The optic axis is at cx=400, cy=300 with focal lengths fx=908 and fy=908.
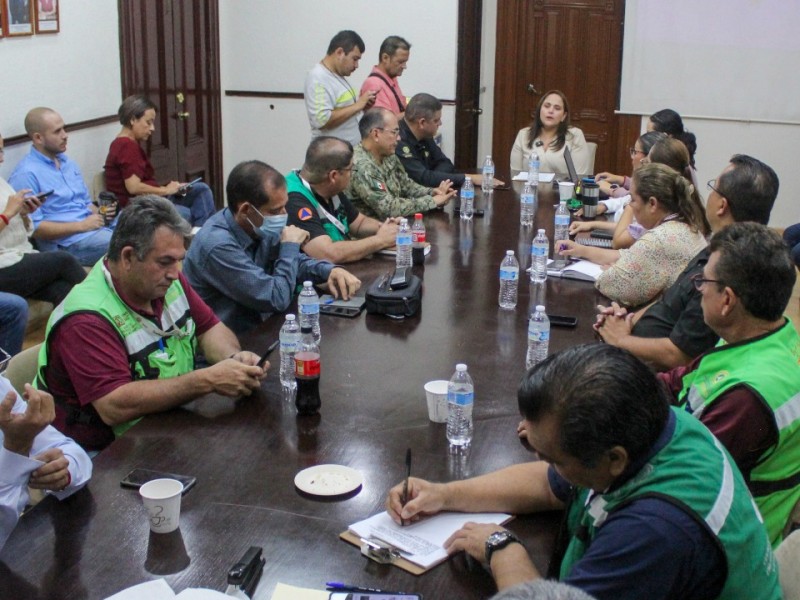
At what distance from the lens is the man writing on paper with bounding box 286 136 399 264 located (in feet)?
12.8

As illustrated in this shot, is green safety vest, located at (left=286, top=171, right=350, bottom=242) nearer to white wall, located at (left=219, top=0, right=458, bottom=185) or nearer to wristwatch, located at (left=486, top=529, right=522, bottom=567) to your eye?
wristwatch, located at (left=486, top=529, right=522, bottom=567)

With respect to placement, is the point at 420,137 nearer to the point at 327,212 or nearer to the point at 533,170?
the point at 533,170

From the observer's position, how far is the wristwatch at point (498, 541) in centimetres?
168

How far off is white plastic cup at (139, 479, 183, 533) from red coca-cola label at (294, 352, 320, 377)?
0.56 metres

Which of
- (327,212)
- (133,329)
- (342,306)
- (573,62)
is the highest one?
(573,62)

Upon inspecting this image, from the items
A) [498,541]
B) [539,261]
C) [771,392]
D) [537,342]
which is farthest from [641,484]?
[539,261]

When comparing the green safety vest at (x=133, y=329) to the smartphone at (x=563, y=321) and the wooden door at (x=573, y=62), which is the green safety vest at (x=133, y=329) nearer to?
the smartphone at (x=563, y=321)

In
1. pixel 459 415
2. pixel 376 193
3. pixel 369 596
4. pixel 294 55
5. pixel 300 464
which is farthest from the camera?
pixel 294 55

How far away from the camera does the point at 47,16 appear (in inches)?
208

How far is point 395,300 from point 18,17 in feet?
10.4

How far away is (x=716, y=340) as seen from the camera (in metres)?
2.72

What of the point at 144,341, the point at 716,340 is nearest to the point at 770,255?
the point at 716,340

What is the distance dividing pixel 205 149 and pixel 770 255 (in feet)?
20.0

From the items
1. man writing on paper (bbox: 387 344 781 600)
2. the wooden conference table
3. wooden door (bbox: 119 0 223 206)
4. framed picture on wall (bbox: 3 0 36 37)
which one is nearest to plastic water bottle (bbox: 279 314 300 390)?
the wooden conference table
